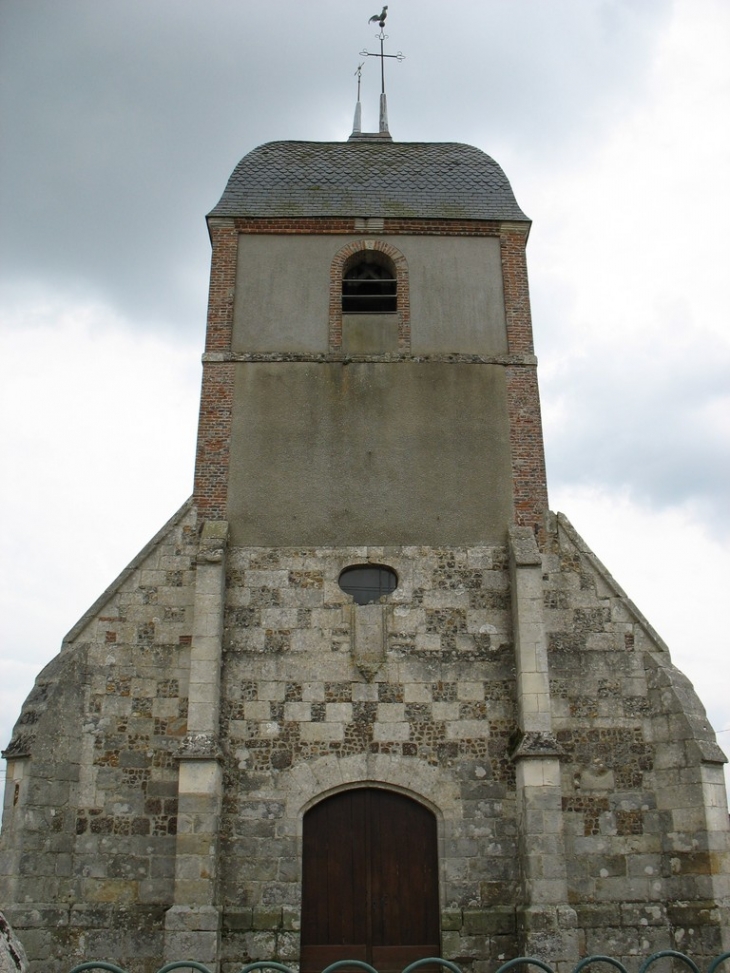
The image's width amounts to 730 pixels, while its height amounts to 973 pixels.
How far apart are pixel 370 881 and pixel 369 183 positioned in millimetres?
9877

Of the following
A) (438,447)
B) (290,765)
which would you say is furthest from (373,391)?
(290,765)

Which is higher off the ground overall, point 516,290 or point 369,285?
point 369,285

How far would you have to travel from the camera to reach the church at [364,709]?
10211 mm

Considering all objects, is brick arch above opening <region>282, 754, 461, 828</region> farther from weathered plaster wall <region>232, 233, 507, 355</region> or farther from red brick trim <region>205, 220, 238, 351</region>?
red brick trim <region>205, 220, 238, 351</region>

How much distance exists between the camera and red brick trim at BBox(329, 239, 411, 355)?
13.2m

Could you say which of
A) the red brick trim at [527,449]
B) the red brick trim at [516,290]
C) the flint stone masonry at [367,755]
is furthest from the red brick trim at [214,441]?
the red brick trim at [516,290]

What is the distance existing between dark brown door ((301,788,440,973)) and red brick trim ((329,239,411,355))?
6.06 meters

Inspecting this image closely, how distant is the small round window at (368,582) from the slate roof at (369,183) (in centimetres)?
544

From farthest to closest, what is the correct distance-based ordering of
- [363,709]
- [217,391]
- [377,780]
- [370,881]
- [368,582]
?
[217,391], [368,582], [363,709], [377,780], [370,881]

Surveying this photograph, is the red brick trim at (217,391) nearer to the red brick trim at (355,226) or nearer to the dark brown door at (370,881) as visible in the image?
the red brick trim at (355,226)

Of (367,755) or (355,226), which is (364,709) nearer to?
(367,755)

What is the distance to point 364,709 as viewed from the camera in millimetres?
11055

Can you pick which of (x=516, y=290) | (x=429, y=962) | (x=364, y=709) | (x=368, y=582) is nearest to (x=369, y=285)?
(x=516, y=290)

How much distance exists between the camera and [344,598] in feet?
38.0
